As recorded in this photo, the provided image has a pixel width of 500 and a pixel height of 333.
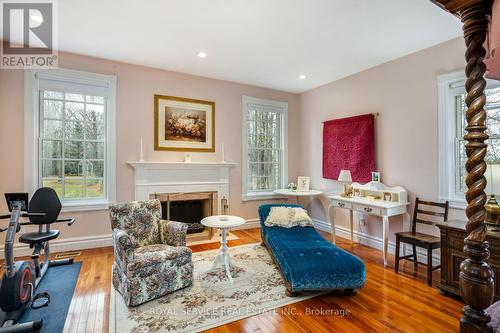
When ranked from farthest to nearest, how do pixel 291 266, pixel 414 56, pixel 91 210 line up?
pixel 91 210 → pixel 414 56 → pixel 291 266

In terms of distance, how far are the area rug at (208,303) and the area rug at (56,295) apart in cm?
39

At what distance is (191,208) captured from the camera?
15.0 ft

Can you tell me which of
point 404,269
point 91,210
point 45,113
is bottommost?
point 404,269

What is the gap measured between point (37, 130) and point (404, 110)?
5.18 meters

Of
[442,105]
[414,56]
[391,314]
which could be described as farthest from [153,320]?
[414,56]

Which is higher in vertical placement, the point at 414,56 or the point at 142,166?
the point at 414,56

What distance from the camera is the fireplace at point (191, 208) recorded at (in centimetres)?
430

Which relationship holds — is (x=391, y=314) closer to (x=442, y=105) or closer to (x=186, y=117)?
(x=442, y=105)

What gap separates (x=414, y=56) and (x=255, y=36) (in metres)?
2.24

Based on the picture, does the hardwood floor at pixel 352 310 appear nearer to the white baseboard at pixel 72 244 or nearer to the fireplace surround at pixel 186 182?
the white baseboard at pixel 72 244

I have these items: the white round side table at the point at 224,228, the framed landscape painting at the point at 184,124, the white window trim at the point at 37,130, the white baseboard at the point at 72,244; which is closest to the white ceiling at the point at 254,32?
the white window trim at the point at 37,130

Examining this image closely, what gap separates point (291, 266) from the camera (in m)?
2.52

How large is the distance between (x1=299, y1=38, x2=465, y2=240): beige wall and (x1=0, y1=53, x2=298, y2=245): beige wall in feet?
5.61

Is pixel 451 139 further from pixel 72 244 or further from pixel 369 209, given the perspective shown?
pixel 72 244
